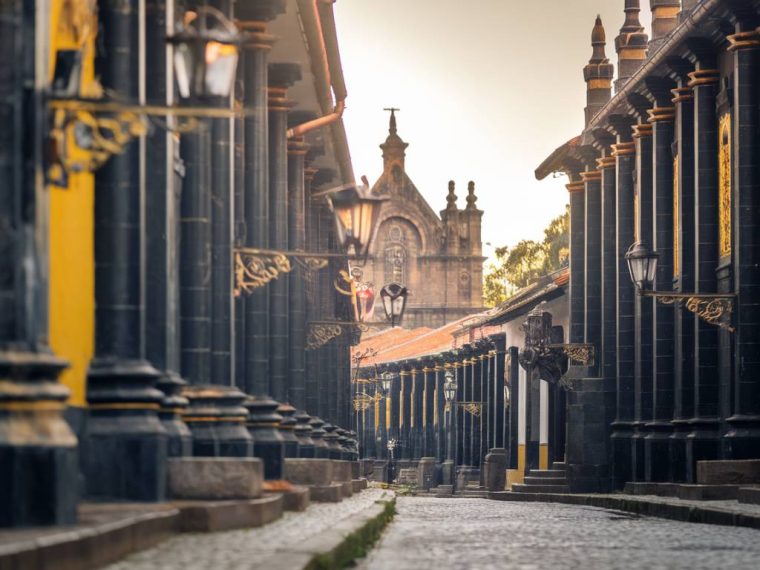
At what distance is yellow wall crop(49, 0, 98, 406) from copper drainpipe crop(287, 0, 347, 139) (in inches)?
441

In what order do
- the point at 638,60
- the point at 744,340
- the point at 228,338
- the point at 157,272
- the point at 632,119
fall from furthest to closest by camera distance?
the point at 638,60
the point at 632,119
the point at 744,340
the point at 228,338
the point at 157,272

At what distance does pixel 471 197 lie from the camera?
149250 mm

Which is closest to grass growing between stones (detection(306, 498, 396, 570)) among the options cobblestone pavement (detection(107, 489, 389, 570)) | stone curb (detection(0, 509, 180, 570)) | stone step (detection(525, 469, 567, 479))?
cobblestone pavement (detection(107, 489, 389, 570))

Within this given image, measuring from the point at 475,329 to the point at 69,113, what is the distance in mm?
72061

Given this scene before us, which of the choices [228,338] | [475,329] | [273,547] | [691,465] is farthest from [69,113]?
[475,329]

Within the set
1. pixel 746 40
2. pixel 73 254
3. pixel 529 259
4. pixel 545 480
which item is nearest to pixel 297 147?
pixel 746 40

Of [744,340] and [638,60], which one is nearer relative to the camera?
[744,340]

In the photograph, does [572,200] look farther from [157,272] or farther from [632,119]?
[157,272]

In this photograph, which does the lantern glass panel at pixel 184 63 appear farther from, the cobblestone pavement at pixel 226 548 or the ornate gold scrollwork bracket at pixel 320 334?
the ornate gold scrollwork bracket at pixel 320 334

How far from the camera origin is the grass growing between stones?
1199cm

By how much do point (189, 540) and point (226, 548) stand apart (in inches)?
31.4

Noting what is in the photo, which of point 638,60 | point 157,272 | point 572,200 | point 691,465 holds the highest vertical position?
point 638,60

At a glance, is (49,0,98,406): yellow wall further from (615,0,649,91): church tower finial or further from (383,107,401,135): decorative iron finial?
(383,107,401,135): decorative iron finial

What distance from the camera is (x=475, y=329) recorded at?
82.4 meters
